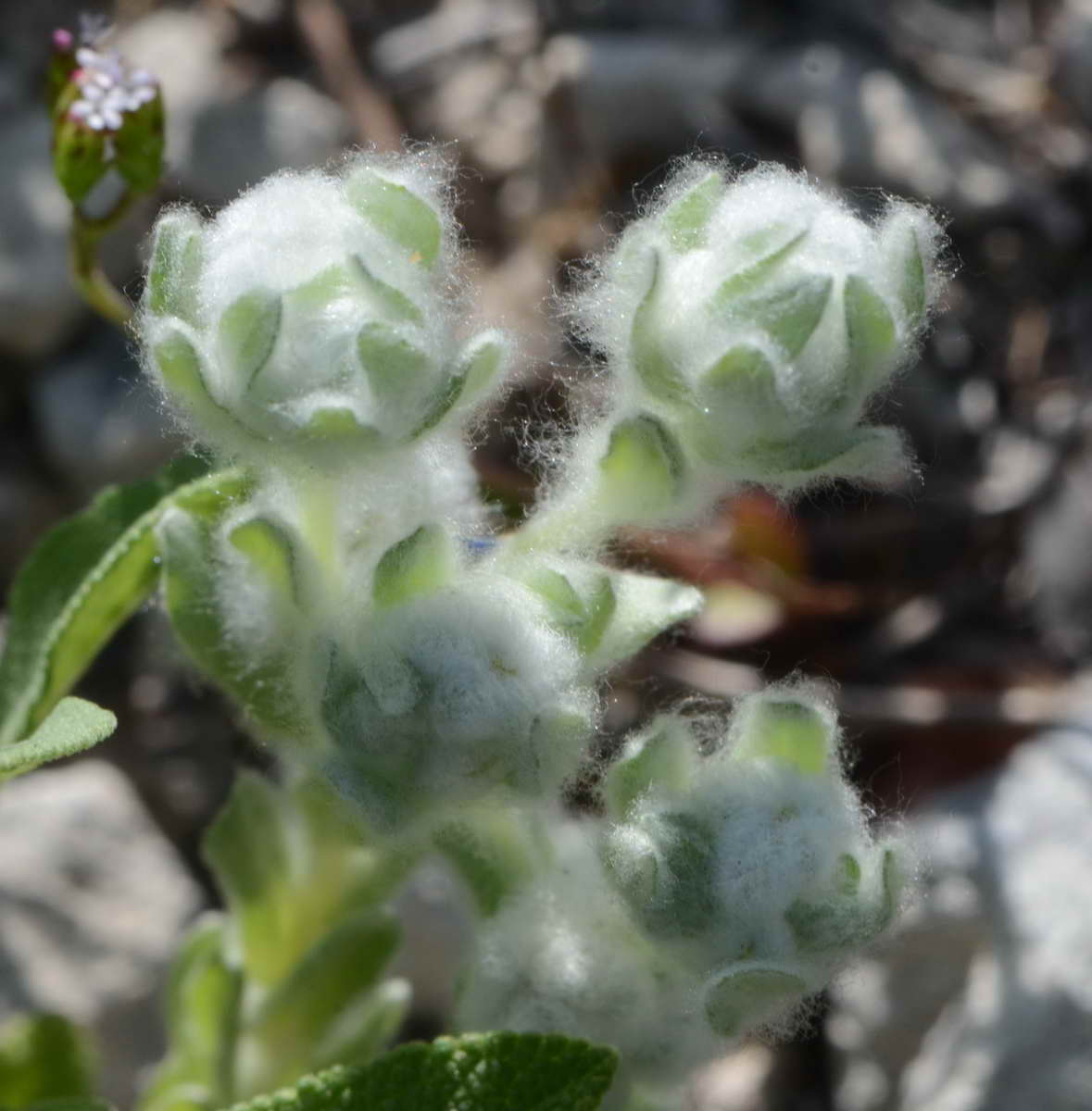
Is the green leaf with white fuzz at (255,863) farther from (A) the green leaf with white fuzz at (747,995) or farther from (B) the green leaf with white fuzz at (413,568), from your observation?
(A) the green leaf with white fuzz at (747,995)

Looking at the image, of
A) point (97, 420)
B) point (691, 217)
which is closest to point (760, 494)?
point (97, 420)

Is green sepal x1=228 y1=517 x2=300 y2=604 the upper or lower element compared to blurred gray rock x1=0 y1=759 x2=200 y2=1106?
upper

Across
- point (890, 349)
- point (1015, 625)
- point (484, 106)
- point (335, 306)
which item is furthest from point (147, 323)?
point (484, 106)

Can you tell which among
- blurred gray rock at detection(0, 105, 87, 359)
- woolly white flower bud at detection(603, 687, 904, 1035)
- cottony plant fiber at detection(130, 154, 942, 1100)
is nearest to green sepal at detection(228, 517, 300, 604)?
cottony plant fiber at detection(130, 154, 942, 1100)

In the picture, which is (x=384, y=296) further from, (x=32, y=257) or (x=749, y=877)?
(x=32, y=257)

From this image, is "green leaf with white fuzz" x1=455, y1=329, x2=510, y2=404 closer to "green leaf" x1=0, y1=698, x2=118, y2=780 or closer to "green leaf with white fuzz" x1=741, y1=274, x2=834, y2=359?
"green leaf with white fuzz" x1=741, y1=274, x2=834, y2=359

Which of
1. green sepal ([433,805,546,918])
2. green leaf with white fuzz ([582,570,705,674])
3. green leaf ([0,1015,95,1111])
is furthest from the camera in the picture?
green leaf ([0,1015,95,1111])

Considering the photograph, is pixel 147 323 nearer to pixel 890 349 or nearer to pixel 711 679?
pixel 890 349
